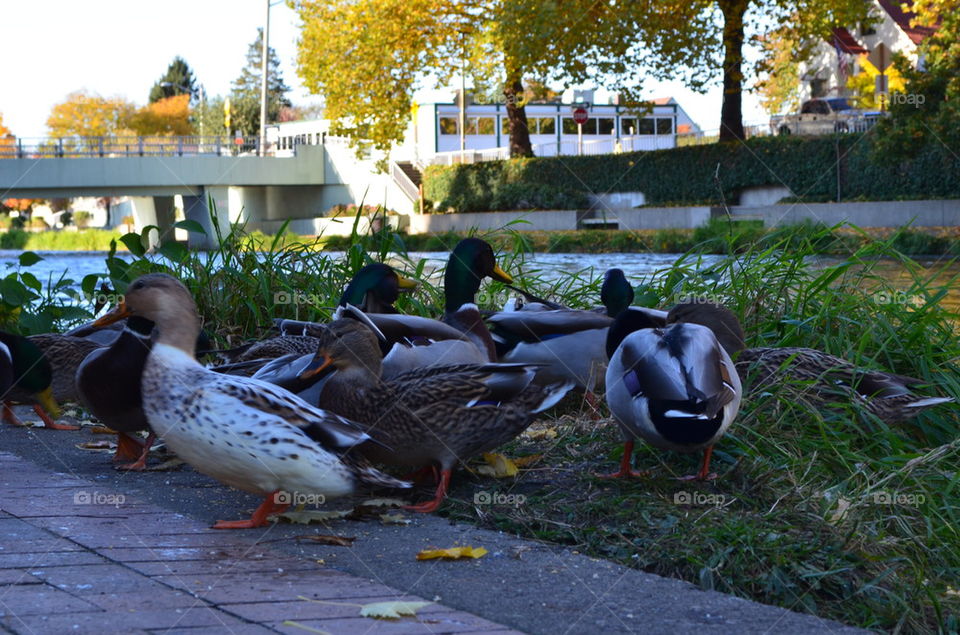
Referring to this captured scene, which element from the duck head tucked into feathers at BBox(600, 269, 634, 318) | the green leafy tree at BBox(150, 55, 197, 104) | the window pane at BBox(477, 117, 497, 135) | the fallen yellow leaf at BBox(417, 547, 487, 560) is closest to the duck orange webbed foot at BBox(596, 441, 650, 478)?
the fallen yellow leaf at BBox(417, 547, 487, 560)

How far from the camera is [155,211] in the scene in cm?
6344

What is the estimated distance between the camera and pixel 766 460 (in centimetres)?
433

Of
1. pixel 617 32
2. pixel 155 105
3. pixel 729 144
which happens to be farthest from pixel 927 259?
pixel 155 105

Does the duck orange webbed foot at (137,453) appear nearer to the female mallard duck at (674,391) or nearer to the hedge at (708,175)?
the female mallard duck at (674,391)

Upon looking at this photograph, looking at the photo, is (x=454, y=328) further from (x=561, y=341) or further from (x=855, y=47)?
(x=855, y=47)

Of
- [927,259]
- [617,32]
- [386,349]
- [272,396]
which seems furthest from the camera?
[617,32]

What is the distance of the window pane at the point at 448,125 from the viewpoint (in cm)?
6812

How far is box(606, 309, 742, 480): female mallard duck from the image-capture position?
12.9 feet

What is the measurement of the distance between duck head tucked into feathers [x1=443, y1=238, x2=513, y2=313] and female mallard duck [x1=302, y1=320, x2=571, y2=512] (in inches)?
56.7

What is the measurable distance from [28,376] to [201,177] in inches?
2025

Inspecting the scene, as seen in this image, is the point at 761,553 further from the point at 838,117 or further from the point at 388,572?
the point at 838,117

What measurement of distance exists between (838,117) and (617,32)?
1649 cm

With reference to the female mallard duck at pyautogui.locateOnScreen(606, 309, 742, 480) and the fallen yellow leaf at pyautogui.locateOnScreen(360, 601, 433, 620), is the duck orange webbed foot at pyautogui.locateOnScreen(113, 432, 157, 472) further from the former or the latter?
the fallen yellow leaf at pyautogui.locateOnScreen(360, 601, 433, 620)

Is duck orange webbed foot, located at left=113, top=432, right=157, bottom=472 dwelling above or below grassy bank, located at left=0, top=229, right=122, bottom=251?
below
